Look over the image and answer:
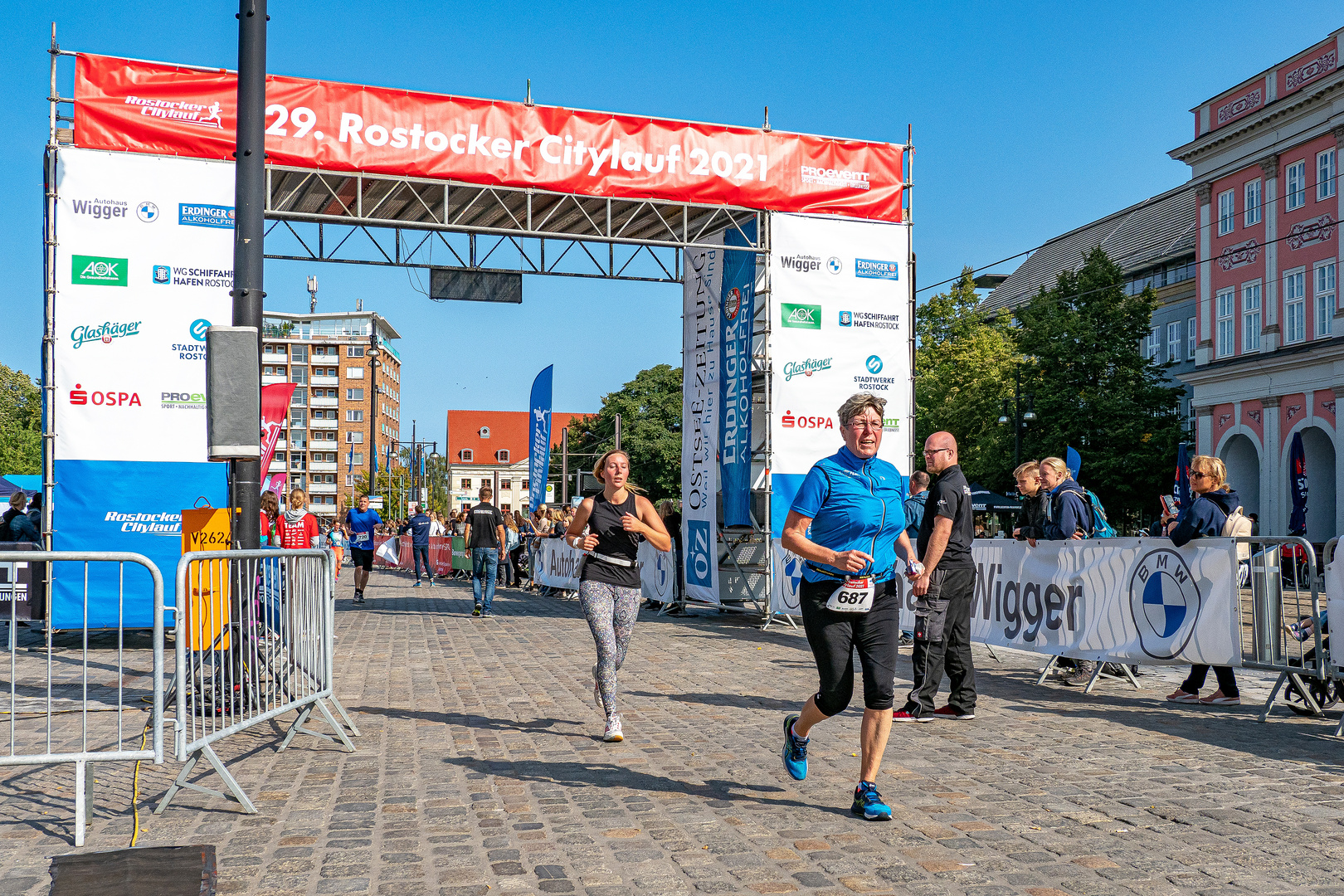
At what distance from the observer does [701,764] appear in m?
6.56

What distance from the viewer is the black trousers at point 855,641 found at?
17.4 ft

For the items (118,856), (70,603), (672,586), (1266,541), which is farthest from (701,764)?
(672,586)

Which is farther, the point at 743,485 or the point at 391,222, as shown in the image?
the point at 743,485

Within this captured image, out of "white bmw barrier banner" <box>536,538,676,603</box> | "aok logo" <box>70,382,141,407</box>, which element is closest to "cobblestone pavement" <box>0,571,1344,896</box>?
"aok logo" <box>70,382,141,407</box>

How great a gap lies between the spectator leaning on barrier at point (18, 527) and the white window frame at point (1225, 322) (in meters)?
39.7

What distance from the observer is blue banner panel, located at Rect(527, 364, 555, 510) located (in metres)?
21.1

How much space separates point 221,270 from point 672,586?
8.14m

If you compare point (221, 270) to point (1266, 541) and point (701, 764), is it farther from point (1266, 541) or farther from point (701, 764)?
point (1266, 541)

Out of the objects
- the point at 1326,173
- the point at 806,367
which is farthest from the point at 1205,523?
the point at 1326,173

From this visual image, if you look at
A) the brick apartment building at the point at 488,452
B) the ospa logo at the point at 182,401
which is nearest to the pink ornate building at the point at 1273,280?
the ospa logo at the point at 182,401

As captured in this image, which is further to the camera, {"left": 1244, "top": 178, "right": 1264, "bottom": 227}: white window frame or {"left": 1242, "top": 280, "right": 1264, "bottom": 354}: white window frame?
{"left": 1242, "top": 280, "right": 1264, "bottom": 354}: white window frame

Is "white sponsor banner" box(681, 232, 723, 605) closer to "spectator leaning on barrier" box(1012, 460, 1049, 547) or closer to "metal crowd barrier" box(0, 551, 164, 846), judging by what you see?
"spectator leaning on barrier" box(1012, 460, 1049, 547)

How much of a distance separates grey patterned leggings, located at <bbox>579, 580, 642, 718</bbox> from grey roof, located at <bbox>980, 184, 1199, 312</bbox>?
43.4 metres

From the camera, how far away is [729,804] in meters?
5.63
